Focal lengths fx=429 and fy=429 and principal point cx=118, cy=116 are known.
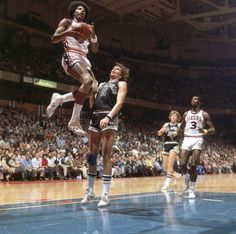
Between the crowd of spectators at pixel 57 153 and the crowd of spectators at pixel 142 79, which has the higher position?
the crowd of spectators at pixel 142 79

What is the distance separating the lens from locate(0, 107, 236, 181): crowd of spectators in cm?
1473

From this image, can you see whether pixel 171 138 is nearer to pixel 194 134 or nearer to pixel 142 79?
pixel 194 134

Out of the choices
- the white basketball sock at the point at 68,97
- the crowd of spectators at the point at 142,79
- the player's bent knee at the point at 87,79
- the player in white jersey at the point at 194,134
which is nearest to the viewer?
the player's bent knee at the point at 87,79

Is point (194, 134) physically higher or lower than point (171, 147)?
higher

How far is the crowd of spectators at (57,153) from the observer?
14727 millimetres

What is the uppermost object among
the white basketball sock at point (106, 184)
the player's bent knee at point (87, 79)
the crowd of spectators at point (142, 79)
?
the crowd of spectators at point (142, 79)

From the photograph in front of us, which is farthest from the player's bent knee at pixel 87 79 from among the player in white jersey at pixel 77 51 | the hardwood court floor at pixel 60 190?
the hardwood court floor at pixel 60 190

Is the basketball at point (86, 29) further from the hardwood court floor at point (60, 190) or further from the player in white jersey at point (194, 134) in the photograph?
the player in white jersey at point (194, 134)

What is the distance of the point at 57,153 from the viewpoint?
16.4 metres

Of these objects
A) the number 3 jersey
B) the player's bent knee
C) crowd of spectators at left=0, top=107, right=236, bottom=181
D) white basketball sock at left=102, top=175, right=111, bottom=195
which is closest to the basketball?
the player's bent knee

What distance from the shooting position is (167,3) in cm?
3078

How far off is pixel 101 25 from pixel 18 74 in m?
12.8

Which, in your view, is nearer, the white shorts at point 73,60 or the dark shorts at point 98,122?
the white shorts at point 73,60

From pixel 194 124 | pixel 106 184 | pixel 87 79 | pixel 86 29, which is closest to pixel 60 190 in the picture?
pixel 194 124
